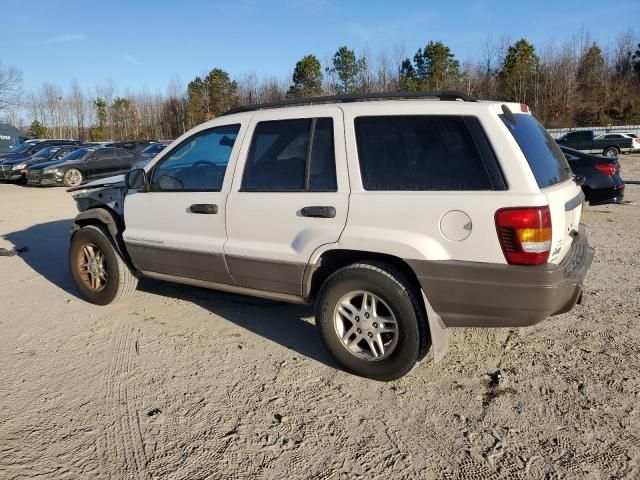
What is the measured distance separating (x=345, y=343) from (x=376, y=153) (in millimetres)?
1334

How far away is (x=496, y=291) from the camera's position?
9.43 ft

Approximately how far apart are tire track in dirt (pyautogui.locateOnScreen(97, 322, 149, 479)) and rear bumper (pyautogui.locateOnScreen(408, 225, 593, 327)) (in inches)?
76.3

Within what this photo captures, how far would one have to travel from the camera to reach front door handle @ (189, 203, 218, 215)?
3838mm

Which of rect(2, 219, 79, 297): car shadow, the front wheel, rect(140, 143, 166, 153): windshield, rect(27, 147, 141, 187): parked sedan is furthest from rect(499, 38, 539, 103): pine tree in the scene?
rect(2, 219, 79, 297): car shadow

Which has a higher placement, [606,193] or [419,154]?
[419,154]

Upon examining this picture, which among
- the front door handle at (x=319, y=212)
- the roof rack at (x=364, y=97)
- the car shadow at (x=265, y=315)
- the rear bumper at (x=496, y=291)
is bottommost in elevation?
the car shadow at (x=265, y=315)

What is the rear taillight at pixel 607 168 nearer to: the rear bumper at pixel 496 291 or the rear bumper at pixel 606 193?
the rear bumper at pixel 606 193

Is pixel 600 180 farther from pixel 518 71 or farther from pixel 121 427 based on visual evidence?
pixel 518 71

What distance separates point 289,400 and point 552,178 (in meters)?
2.28

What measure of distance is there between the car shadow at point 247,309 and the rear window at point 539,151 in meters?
1.95

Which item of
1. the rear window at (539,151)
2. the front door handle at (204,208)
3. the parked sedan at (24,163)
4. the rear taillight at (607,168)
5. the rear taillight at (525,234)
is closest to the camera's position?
the rear taillight at (525,234)

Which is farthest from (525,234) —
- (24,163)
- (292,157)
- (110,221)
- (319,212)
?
(24,163)

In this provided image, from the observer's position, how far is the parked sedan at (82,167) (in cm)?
1661

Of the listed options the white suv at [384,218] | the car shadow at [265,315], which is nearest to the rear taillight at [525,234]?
the white suv at [384,218]
